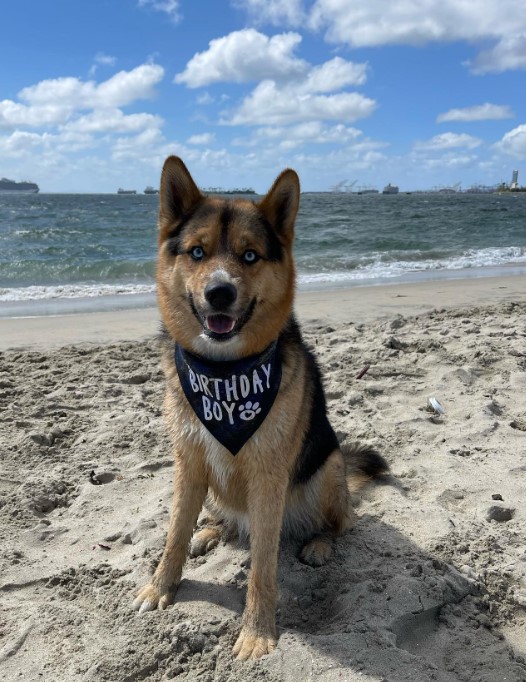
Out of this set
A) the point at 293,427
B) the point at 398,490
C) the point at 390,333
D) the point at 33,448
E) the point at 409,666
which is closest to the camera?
the point at 409,666

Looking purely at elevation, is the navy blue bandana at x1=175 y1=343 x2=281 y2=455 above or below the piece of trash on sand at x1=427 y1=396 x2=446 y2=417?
above

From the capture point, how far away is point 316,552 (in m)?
3.54

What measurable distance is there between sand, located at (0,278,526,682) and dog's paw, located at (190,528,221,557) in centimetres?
10

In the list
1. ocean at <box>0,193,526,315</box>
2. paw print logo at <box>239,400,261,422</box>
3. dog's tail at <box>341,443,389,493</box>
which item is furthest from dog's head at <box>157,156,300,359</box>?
ocean at <box>0,193,526,315</box>

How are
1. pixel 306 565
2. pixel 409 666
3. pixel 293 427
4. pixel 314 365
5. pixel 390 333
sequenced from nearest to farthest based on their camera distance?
pixel 409 666
pixel 293 427
pixel 306 565
pixel 314 365
pixel 390 333

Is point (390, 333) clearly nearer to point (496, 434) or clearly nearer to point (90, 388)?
point (496, 434)

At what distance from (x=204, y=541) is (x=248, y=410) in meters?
1.19

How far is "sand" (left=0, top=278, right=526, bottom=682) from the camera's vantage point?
270 cm

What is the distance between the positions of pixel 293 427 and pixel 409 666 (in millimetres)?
1228

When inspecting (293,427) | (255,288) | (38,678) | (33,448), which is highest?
(255,288)

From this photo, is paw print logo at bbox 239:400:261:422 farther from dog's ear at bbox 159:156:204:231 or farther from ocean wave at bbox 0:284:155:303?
ocean wave at bbox 0:284:155:303

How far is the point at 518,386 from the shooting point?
5758 millimetres

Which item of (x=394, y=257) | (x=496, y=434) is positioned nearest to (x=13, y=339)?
(x=496, y=434)

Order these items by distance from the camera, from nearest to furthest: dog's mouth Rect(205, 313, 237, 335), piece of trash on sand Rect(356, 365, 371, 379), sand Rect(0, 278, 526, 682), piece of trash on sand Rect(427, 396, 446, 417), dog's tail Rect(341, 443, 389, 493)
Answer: sand Rect(0, 278, 526, 682) < dog's mouth Rect(205, 313, 237, 335) < dog's tail Rect(341, 443, 389, 493) < piece of trash on sand Rect(427, 396, 446, 417) < piece of trash on sand Rect(356, 365, 371, 379)
